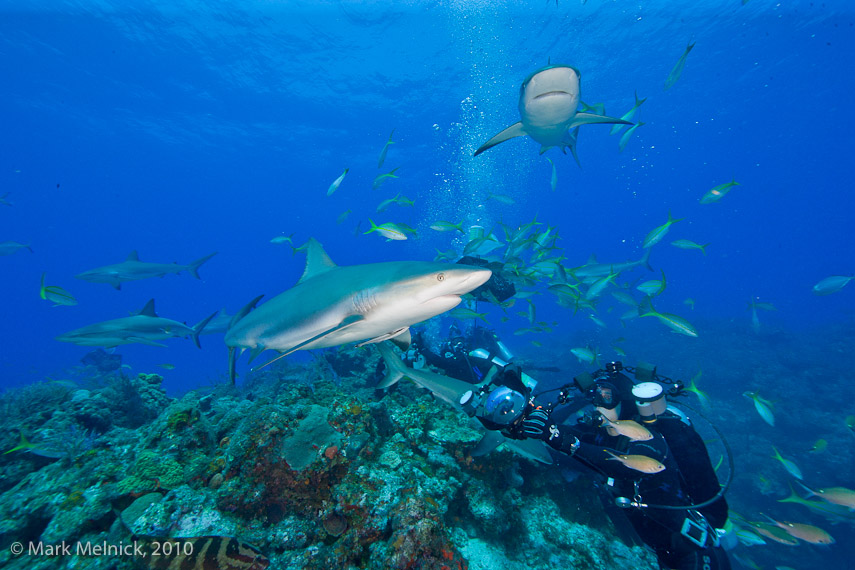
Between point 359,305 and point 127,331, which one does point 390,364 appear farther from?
point 127,331

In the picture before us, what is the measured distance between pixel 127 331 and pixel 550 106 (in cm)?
889

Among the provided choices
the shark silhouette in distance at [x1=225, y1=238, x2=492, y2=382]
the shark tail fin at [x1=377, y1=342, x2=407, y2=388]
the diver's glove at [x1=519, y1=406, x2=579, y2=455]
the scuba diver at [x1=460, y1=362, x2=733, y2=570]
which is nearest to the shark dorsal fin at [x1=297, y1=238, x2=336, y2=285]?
the shark silhouette in distance at [x1=225, y1=238, x2=492, y2=382]

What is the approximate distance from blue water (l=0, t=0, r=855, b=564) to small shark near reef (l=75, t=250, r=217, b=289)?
13.5 m

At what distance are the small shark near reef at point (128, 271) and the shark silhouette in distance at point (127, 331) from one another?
345cm

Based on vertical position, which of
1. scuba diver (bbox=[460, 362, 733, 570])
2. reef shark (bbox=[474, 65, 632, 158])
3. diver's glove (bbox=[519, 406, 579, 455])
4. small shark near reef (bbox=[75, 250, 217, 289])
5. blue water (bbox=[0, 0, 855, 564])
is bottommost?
scuba diver (bbox=[460, 362, 733, 570])

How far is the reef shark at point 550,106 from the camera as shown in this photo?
4438 mm

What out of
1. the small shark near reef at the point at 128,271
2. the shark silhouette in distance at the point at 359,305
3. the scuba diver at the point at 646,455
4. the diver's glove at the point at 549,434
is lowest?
the scuba diver at the point at 646,455

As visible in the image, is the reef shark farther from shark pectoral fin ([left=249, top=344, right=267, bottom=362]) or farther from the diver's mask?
shark pectoral fin ([left=249, top=344, right=267, bottom=362])

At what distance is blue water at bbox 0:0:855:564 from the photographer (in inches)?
1078

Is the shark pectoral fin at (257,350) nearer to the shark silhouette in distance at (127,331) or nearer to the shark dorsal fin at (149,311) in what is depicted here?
the shark silhouette in distance at (127,331)

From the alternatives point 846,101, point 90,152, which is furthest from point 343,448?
point 846,101

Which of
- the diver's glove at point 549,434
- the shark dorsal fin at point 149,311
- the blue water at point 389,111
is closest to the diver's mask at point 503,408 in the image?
the diver's glove at point 549,434

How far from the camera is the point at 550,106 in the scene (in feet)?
16.0

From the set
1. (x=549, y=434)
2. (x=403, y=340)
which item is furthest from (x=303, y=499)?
(x=549, y=434)
